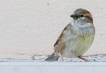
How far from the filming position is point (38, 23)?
64.5 inches

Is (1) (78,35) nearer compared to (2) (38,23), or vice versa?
(1) (78,35)

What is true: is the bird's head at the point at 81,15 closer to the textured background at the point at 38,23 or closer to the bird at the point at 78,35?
the bird at the point at 78,35

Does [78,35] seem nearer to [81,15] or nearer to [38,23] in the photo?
[81,15]

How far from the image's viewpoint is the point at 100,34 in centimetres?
162

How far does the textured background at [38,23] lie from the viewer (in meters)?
1.61

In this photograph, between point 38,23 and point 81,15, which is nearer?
point 81,15

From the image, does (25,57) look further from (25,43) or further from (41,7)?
(41,7)

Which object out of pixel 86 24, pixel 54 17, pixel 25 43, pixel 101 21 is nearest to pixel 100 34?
pixel 101 21

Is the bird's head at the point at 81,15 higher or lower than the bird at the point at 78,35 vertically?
higher

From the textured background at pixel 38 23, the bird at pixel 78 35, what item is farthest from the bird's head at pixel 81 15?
the textured background at pixel 38 23

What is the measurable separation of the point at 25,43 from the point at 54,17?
0.16m

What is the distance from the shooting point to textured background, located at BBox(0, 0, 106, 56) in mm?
1606

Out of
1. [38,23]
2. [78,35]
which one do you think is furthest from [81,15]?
[38,23]

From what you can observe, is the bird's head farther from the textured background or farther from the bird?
the textured background
